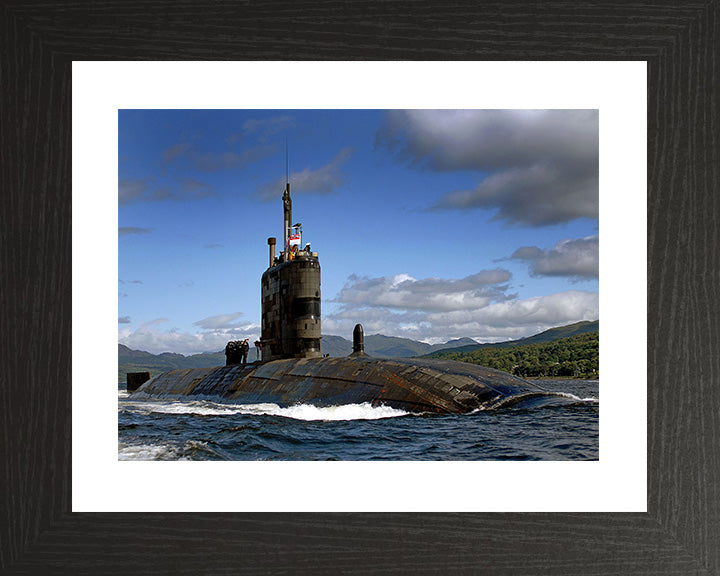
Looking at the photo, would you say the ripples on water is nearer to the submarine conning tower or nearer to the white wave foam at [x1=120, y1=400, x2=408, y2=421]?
the white wave foam at [x1=120, y1=400, x2=408, y2=421]

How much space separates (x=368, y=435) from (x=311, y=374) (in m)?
3.94

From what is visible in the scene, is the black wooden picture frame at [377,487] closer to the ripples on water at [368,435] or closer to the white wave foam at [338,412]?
the ripples on water at [368,435]

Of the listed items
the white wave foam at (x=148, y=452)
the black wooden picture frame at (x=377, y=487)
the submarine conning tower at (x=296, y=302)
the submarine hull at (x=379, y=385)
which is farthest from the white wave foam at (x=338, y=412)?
the black wooden picture frame at (x=377, y=487)

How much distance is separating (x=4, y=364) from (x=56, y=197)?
1380mm

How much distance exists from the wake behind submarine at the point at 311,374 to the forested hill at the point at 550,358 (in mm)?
35887

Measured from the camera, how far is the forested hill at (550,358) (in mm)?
52406

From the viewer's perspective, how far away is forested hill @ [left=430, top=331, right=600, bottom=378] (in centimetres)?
5241

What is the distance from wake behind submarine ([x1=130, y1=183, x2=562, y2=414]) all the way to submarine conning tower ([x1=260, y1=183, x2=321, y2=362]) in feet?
0.07

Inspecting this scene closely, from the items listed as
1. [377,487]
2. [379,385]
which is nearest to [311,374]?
[379,385]

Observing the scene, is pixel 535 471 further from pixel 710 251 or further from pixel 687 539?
pixel 710 251

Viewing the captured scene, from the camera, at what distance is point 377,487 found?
5699 mm

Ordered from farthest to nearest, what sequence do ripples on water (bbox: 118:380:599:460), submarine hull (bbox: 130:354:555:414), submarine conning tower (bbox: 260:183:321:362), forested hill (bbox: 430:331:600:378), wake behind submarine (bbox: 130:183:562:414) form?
forested hill (bbox: 430:331:600:378) → submarine conning tower (bbox: 260:183:321:362) → wake behind submarine (bbox: 130:183:562:414) → submarine hull (bbox: 130:354:555:414) → ripples on water (bbox: 118:380:599:460)

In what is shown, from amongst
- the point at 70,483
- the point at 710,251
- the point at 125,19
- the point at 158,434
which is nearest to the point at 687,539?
the point at 710,251

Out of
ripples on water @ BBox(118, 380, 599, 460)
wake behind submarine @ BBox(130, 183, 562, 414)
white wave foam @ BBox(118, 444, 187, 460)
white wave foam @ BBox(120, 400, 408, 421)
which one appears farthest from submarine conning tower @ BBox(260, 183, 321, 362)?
white wave foam @ BBox(118, 444, 187, 460)
